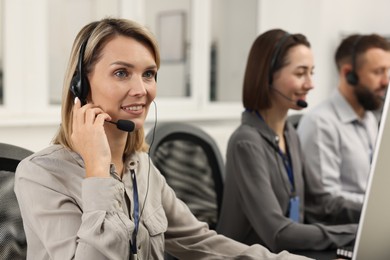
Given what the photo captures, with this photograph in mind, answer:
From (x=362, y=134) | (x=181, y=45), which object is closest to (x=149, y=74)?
(x=362, y=134)

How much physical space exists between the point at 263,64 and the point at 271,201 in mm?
464

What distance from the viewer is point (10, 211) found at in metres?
1.13

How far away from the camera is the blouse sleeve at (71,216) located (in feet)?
3.20

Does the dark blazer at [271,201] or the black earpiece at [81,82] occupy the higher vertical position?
the black earpiece at [81,82]

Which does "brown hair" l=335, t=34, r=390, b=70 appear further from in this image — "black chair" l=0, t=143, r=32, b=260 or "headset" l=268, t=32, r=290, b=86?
"black chair" l=0, t=143, r=32, b=260

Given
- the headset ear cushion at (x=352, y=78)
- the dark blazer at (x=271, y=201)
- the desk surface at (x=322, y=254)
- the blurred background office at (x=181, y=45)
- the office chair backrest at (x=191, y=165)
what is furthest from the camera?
the blurred background office at (x=181, y=45)

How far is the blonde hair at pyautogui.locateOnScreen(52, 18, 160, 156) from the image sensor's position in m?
1.11

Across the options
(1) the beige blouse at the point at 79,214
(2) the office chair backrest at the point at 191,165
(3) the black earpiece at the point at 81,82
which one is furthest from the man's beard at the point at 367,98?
(3) the black earpiece at the point at 81,82

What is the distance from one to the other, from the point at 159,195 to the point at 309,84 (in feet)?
2.65

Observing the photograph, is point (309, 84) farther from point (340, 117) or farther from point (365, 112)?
point (365, 112)

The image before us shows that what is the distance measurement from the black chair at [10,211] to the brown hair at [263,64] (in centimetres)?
86

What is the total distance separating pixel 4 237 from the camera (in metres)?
1.10

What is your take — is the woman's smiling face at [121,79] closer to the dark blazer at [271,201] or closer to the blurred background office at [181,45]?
the dark blazer at [271,201]

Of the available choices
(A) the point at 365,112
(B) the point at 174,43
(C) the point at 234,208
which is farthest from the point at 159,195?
(B) the point at 174,43
